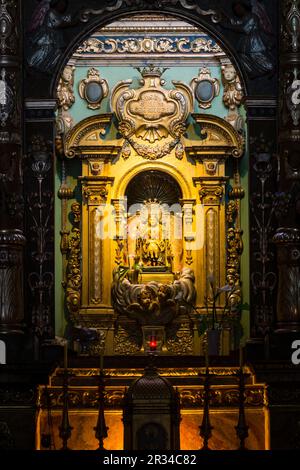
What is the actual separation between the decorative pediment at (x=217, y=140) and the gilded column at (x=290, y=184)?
6.06 meters

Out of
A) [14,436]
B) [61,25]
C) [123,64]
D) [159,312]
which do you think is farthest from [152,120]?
[14,436]

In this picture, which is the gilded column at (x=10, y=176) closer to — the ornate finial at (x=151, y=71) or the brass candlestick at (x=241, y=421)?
the brass candlestick at (x=241, y=421)

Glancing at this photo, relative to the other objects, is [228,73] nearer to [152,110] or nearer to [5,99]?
[152,110]

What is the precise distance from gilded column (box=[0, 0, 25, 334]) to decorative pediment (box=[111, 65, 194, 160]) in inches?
251

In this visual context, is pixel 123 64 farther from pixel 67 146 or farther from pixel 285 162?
pixel 285 162

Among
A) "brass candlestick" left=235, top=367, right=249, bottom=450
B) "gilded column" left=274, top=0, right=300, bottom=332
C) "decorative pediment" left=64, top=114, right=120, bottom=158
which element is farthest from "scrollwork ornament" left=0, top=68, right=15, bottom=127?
"decorative pediment" left=64, top=114, right=120, bottom=158

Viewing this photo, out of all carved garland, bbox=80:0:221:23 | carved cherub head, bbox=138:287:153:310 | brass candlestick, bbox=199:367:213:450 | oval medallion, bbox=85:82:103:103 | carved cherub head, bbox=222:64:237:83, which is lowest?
brass candlestick, bbox=199:367:213:450

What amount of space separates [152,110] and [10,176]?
6871mm

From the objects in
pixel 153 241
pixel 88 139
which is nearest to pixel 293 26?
pixel 88 139

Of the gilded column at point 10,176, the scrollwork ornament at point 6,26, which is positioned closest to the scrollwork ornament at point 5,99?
the gilded column at point 10,176

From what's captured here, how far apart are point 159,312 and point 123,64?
3.79 m

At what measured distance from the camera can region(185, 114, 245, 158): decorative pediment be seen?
23219mm

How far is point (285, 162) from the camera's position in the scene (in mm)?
17062

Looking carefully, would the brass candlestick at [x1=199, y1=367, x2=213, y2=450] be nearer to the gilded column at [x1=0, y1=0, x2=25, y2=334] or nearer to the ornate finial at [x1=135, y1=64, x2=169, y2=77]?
the gilded column at [x1=0, y1=0, x2=25, y2=334]
